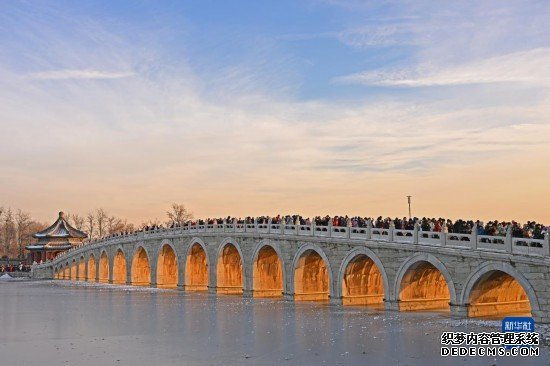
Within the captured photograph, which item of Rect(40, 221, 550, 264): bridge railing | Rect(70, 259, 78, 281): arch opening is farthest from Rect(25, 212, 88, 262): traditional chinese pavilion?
Rect(40, 221, 550, 264): bridge railing

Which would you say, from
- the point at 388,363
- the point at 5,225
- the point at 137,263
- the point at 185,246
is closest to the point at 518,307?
the point at 388,363

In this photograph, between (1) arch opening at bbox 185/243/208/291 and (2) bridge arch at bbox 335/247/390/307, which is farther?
(1) arch opening at bbox 185/243/208/291

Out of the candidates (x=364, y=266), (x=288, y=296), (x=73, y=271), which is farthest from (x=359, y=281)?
(x=73, y=271)

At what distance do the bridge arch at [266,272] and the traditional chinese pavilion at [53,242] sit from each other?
2047 inches

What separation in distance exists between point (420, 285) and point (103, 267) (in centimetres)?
4322

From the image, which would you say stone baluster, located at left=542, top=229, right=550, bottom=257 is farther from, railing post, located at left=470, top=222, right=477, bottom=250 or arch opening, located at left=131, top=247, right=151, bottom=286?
arch opening, located at left=131, top=247, right=151, bottom=286

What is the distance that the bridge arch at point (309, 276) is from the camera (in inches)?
1339

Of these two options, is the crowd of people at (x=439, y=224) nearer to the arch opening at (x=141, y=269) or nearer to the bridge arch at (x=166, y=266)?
the bridge arch at (x=166, y=266)

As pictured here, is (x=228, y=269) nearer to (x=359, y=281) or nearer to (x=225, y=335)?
(x=359, y=281)

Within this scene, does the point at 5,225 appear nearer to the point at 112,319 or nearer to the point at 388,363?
the point at 112,319

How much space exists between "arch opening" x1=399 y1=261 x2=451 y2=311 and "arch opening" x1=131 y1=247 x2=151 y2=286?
105ft

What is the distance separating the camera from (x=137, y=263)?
184 feet

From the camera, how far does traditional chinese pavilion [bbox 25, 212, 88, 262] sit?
83.8 metres

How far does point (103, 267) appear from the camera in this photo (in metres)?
64.0
